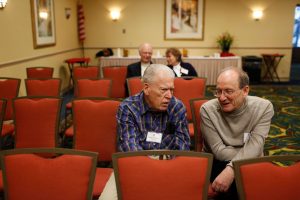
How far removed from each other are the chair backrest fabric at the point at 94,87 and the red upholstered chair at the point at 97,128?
1219mm

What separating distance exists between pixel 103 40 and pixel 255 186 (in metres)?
8.43

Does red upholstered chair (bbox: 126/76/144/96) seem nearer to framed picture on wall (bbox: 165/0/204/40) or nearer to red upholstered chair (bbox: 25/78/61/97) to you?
red upholstered chair (bbox: 25/78/61/97)

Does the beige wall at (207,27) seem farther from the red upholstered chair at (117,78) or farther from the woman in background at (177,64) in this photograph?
the woman in background at (177,64)

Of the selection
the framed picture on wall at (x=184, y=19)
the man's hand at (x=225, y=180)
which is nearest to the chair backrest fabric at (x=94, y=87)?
the man's hand at (x=225, y=180)

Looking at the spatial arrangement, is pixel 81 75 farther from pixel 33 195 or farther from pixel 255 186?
pixel 255 186

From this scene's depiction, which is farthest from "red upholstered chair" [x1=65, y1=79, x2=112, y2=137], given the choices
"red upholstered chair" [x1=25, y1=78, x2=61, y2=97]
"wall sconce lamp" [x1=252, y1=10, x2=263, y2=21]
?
"wall sconce lamp" [x1=252, y1=10, x2=263, y2=21]

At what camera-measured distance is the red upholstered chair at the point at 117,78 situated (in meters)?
4.71

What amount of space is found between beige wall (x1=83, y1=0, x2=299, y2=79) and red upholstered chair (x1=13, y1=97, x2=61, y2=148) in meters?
6.72

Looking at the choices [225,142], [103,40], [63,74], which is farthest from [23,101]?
[103,40]

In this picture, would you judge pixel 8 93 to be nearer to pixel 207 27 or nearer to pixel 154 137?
pixel 154 137

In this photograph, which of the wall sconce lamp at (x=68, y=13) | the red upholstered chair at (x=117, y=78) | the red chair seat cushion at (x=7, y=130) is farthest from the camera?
the wall sconce lamp at (x=68, y=13)

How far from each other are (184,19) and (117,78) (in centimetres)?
503

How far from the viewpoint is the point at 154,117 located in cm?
206

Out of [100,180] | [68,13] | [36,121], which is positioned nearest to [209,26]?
[68,13]
